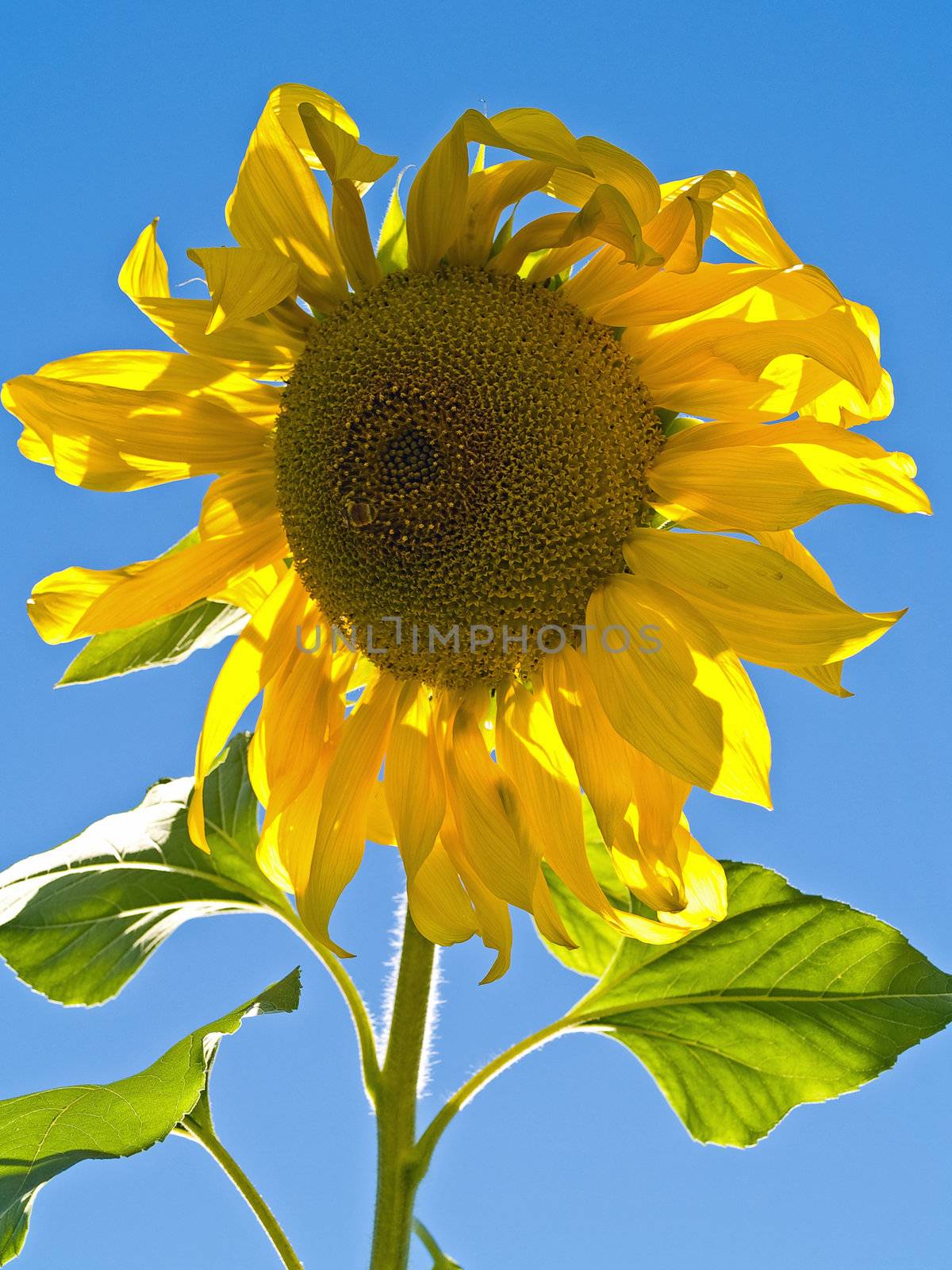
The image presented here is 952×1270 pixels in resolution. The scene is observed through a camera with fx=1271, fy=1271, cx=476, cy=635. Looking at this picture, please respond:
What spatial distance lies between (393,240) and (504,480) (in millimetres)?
413

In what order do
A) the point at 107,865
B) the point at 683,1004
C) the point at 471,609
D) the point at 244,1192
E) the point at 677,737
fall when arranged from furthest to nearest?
the point at 107,865
the point at 683,1004
the point at 244,1192
the point at 471,609
the point at 677,737

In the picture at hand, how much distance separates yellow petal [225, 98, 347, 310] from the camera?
5.82ft

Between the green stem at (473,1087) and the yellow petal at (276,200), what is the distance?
1.22 meters

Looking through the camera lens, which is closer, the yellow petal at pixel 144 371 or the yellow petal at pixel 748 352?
the yellow petal at pixel 748 352

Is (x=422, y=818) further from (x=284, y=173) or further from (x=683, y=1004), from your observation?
(x=284, y=173)

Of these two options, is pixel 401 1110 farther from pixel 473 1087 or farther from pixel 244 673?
pixel 244 673

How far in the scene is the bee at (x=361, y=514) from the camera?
1.72 metres

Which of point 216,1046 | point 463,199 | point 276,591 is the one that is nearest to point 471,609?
point 276,591

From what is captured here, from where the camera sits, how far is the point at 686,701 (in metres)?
1.60

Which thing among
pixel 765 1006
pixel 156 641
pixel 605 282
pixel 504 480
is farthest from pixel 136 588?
pixel 765 1006

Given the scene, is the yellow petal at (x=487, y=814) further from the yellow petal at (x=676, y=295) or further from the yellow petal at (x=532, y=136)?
the yellow petal at (x=532, y=136)

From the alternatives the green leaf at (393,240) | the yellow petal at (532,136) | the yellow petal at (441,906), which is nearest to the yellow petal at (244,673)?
the yellow petal at (441,906)

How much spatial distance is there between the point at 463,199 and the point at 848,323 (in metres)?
0.53

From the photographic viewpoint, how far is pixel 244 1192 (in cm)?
190
